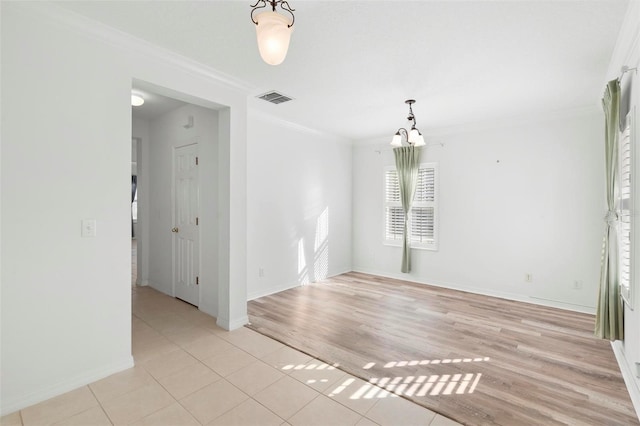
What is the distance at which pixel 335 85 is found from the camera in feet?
11.1

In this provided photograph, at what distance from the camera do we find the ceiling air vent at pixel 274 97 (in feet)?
12.1

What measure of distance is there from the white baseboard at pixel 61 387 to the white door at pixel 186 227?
5.04 feet

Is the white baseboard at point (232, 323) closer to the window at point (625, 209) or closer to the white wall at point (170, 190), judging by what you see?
the white wall at point (170, 190)

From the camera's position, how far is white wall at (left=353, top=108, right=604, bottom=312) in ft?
13.3

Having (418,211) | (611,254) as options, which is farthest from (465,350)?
(418,211)

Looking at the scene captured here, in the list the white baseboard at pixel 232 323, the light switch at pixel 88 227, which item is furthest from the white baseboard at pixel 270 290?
the light switch at pixel 88 227

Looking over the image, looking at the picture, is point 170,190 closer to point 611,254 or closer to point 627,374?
point 611,254

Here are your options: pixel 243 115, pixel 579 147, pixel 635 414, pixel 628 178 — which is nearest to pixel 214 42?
pixel 243 115

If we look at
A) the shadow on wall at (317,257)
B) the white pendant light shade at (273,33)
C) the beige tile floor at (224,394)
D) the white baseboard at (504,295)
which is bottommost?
the beige tile floor at (224,394)

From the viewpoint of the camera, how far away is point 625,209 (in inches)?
98.7

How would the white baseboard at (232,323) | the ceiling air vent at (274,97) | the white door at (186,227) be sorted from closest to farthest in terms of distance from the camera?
the white baseboard at (232,323)
the ceiling air vent at (274,97)
the white door at (186,227)

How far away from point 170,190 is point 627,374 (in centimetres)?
526

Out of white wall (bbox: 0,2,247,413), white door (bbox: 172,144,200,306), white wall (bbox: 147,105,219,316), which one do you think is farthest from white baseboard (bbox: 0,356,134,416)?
white door (bbox: 172,144,200,306)

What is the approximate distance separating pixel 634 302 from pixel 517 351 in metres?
1.07
